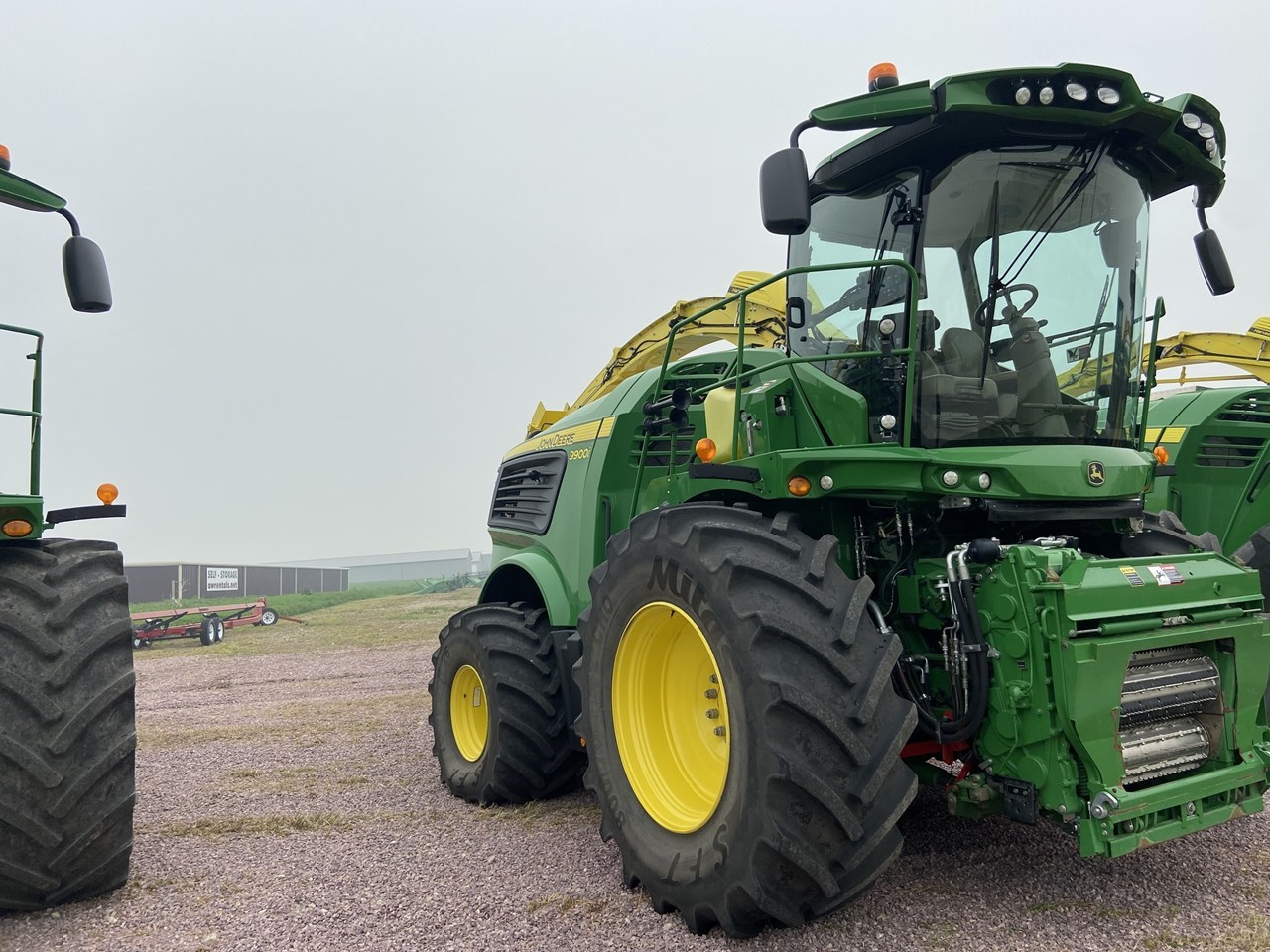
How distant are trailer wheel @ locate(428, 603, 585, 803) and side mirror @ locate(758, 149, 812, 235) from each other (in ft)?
8.90

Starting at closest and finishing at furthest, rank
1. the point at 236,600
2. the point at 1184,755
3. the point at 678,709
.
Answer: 1. the point at 1184,755
2. the point at 678,709
3. the point at 236,600

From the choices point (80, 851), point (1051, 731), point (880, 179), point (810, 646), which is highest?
point (880, 179)

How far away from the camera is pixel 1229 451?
7.23 m

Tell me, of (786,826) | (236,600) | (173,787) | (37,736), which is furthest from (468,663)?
(236,600)

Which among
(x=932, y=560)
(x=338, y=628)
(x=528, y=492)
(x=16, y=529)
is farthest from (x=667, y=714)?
(x=338, y=628)

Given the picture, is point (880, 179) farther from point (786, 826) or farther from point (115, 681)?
point (115, 681)

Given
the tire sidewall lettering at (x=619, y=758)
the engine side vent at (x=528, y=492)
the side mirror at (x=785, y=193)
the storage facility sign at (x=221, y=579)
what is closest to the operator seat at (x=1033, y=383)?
the side mirror at (x=785, y=193)

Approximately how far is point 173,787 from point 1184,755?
18.4ft

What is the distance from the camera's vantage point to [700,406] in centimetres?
495

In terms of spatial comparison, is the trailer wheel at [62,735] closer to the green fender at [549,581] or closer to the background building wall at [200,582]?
the green fender at [549,581]

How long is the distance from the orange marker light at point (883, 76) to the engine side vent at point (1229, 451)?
211 inches

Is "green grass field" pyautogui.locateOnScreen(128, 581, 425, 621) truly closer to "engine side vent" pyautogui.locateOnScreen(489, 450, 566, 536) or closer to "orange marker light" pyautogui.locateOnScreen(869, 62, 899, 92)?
"engine side vent" pyautogui.locateOnScreen(489, 450, 566, 536)

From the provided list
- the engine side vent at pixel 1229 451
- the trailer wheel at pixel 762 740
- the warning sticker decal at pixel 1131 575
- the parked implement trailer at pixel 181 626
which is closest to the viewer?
the trailer wheel at pixel 762 740

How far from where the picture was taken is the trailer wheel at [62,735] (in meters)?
3.32
